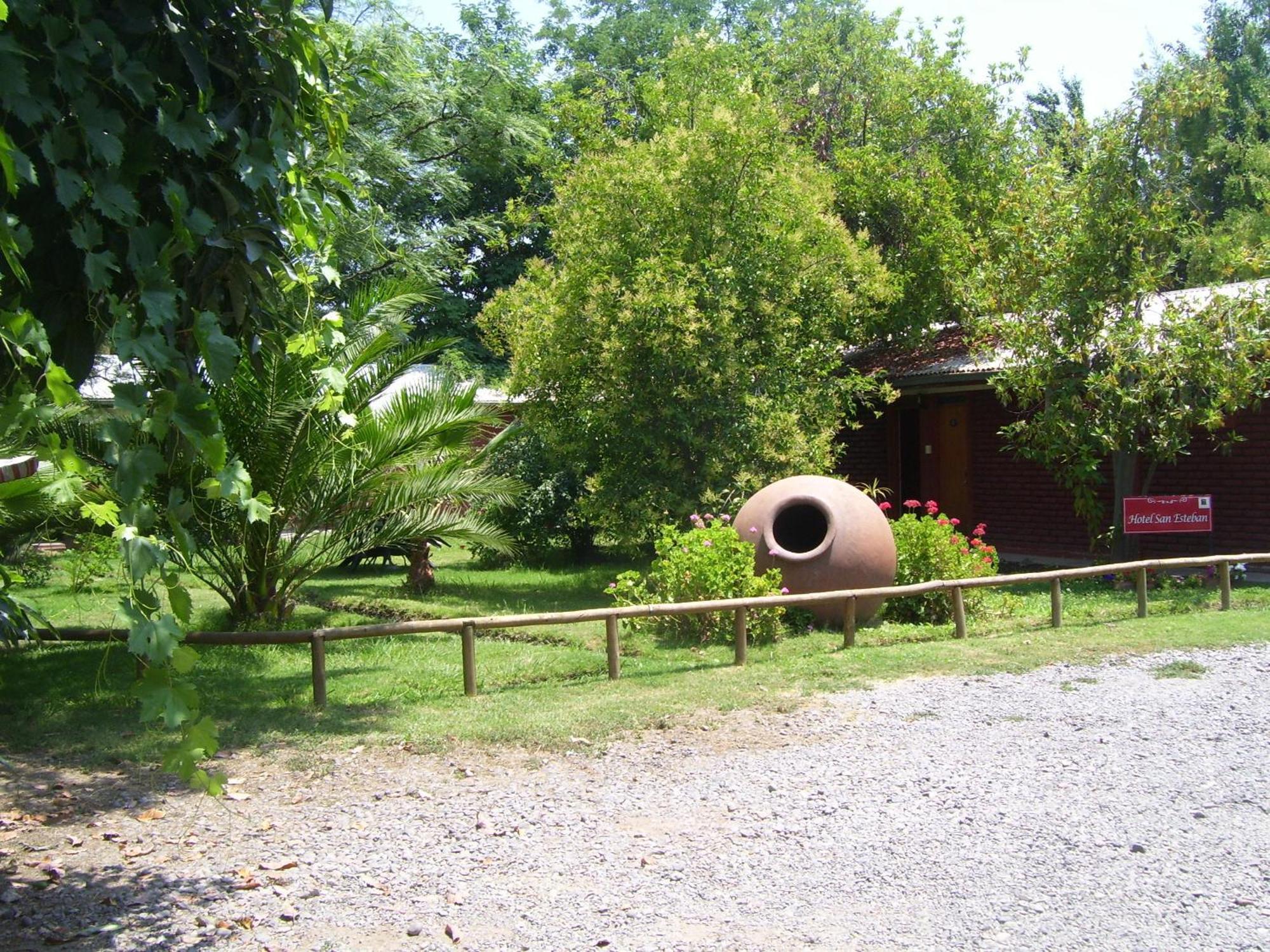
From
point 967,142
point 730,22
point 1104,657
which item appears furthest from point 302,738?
point 730,22

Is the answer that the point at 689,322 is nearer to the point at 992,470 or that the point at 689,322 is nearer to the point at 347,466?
the point at 347,466

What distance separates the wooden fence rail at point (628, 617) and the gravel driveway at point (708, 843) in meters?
1.39

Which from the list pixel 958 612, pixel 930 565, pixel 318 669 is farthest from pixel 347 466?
pixel 930 565

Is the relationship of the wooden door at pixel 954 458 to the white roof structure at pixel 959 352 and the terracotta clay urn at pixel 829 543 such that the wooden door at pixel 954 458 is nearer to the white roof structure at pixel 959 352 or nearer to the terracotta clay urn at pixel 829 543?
the white roof structure at pixel 959 352

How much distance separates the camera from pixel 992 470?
16875 millimetres

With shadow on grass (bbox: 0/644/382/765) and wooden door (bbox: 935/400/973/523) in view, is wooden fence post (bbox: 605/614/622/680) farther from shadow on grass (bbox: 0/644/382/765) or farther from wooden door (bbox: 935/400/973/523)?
wooden door (bbox: 935/400/973/523)

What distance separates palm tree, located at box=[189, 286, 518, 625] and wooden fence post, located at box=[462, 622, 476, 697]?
2120mm

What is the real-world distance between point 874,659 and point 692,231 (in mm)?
6239

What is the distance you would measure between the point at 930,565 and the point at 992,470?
237 inches

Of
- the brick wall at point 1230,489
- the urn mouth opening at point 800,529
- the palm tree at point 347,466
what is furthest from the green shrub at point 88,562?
the brick wall at point 1230,489

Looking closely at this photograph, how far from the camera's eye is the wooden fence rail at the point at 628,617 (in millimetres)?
8086

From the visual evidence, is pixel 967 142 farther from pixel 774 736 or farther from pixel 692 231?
pixel 774 736

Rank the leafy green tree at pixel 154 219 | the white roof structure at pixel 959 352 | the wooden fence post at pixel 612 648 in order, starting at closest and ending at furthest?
1. the leafy green tree at pixel 154 219
2. the wooden fence post at pixel 612 648
3. the white roof structure at pixel 959 352

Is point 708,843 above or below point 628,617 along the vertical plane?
below
